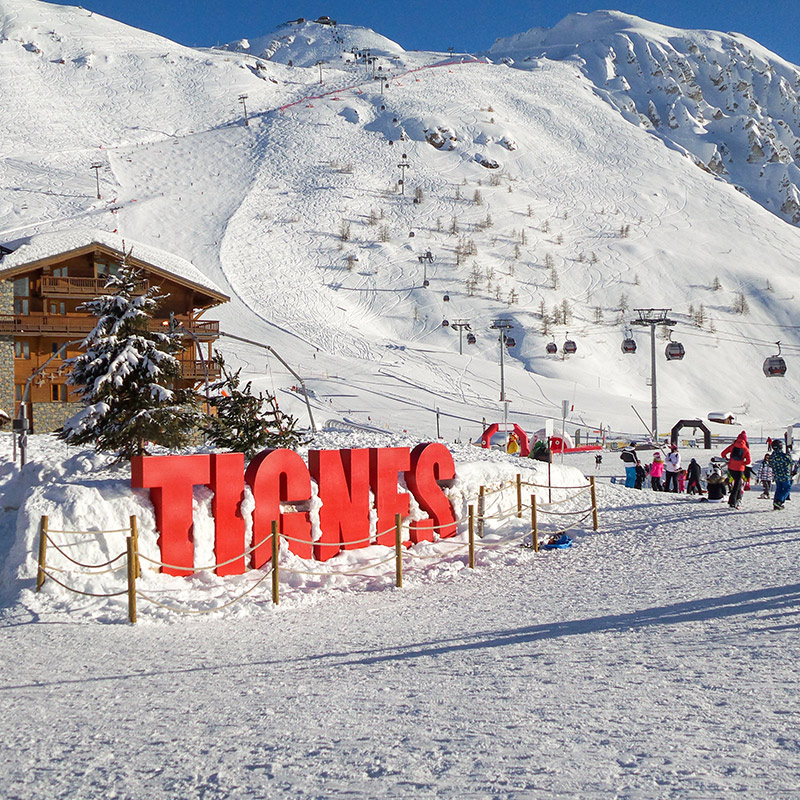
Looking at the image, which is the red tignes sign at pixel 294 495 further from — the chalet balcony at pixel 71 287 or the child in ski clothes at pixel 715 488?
the chalet balcony at pixel 71 287

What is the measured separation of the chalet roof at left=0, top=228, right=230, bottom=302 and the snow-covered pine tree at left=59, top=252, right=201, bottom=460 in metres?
14.8

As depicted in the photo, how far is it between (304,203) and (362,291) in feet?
59.8

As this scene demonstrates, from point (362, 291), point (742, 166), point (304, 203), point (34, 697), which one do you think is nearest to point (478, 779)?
point (34, 697)

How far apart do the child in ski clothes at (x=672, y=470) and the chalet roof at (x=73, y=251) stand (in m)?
18.7

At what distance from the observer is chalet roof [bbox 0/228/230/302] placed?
1144 inches

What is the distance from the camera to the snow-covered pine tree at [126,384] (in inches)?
556

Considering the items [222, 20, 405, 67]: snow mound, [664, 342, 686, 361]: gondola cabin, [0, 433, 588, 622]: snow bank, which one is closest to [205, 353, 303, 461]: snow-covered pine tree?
[0, 433, 588, 622]: snow bank

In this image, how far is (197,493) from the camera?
11.7 meters

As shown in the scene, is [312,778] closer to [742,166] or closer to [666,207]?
[666,207]

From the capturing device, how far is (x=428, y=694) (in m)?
6.40

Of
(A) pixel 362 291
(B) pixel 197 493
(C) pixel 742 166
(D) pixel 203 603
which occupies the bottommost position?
(D) pixel 203 603

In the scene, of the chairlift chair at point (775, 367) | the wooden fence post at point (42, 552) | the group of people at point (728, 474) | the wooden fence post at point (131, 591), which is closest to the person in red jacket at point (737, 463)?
the group of people at point (728, 474)

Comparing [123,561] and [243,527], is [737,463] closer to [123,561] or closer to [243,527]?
[243,527]

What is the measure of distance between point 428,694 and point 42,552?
5.72 metres
